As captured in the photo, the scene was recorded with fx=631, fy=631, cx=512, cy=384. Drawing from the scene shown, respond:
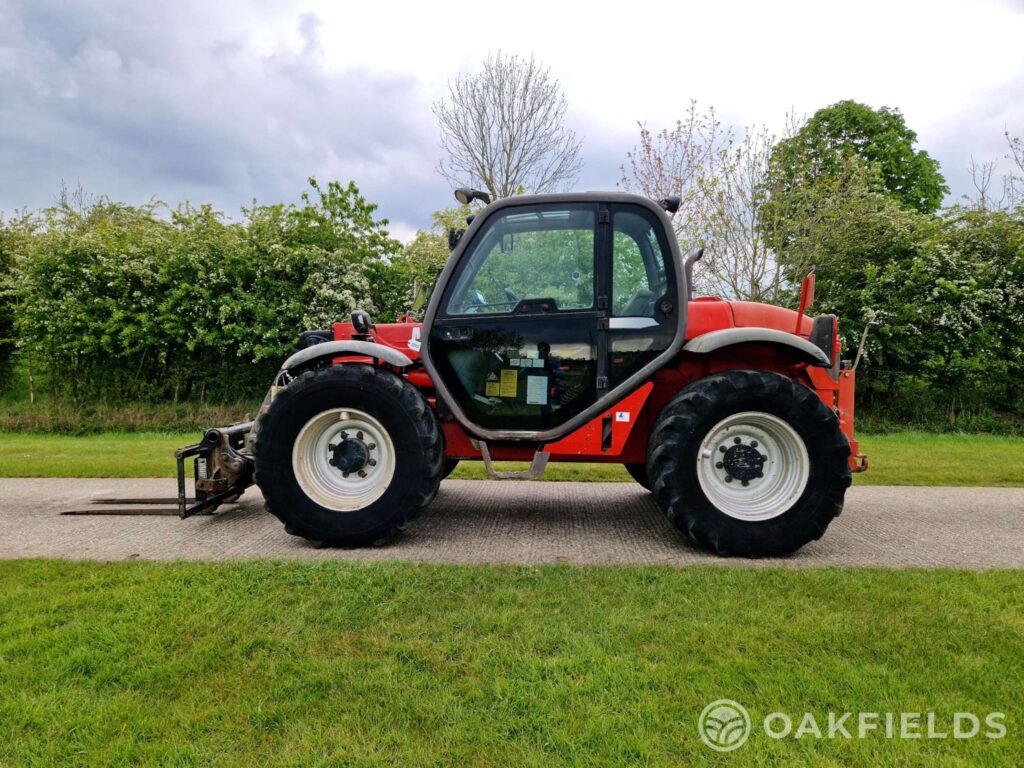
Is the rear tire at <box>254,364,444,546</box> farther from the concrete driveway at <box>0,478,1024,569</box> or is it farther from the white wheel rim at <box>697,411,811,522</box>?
the white wheel rim at <box>697,411,811,522</box>

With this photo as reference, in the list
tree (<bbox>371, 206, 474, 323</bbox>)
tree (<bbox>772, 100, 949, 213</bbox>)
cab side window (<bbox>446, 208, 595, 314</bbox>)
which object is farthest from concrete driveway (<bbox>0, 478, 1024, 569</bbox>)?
tree (<bbox>772, 100, 949, 213</bbox>)

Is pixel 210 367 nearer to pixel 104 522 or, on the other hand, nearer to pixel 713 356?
pixel 104 522

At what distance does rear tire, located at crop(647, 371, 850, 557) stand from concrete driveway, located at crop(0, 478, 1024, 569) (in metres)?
0.18

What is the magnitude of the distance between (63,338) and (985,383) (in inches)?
733

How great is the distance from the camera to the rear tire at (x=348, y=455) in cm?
412

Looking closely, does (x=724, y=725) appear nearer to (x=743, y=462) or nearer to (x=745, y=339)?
(x=743, y=462)

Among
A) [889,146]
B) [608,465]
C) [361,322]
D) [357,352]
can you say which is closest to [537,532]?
[357,352]

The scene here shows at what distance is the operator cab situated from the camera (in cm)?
411

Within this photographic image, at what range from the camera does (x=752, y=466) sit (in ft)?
13.3

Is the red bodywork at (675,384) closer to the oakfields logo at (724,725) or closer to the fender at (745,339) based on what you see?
the fender at (745,339)

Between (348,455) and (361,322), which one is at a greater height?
(361,322)

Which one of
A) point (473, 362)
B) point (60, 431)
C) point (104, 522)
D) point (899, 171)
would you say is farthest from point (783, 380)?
point (899, 171)

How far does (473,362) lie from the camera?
13.9 feet

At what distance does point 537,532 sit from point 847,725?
8.73 ft
